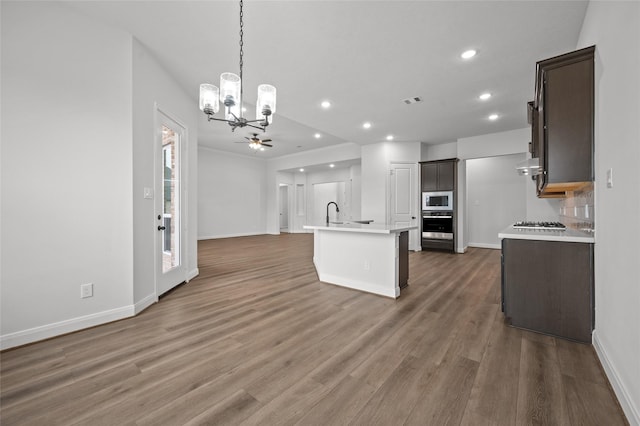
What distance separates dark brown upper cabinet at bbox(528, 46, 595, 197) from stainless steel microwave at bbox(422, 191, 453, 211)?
15.5 feet

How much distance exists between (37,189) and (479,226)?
8.98 metres

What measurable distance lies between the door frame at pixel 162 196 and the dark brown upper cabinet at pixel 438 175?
18.9 feet

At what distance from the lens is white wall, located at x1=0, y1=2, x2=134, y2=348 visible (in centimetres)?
217

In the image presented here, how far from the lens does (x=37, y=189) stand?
2270mm

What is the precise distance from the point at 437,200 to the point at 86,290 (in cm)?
701

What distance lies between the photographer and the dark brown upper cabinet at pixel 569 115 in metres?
2.10

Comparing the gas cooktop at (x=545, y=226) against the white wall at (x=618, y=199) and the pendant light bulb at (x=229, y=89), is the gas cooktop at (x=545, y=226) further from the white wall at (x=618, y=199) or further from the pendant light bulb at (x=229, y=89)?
the pendant light bulb at (x=229, y=89)

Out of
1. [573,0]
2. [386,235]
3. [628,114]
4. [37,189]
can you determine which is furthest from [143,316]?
[573,0]

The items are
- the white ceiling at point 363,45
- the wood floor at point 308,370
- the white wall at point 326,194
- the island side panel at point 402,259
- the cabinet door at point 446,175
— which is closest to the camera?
the wood floor at point 308,370

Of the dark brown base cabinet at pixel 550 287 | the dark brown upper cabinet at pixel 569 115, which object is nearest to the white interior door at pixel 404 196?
the dark brown base cabinet at pixel 550 287

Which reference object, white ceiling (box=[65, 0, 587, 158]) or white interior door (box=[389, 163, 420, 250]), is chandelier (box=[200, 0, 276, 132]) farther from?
white interior door (box=[389, 163, 420, 250])

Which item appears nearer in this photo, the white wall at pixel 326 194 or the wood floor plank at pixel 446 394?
the wood floor plank at pixel 446 394

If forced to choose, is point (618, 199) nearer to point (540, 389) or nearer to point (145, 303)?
point (540, 389)

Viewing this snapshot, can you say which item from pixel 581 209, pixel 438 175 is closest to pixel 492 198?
pixel 438 175
